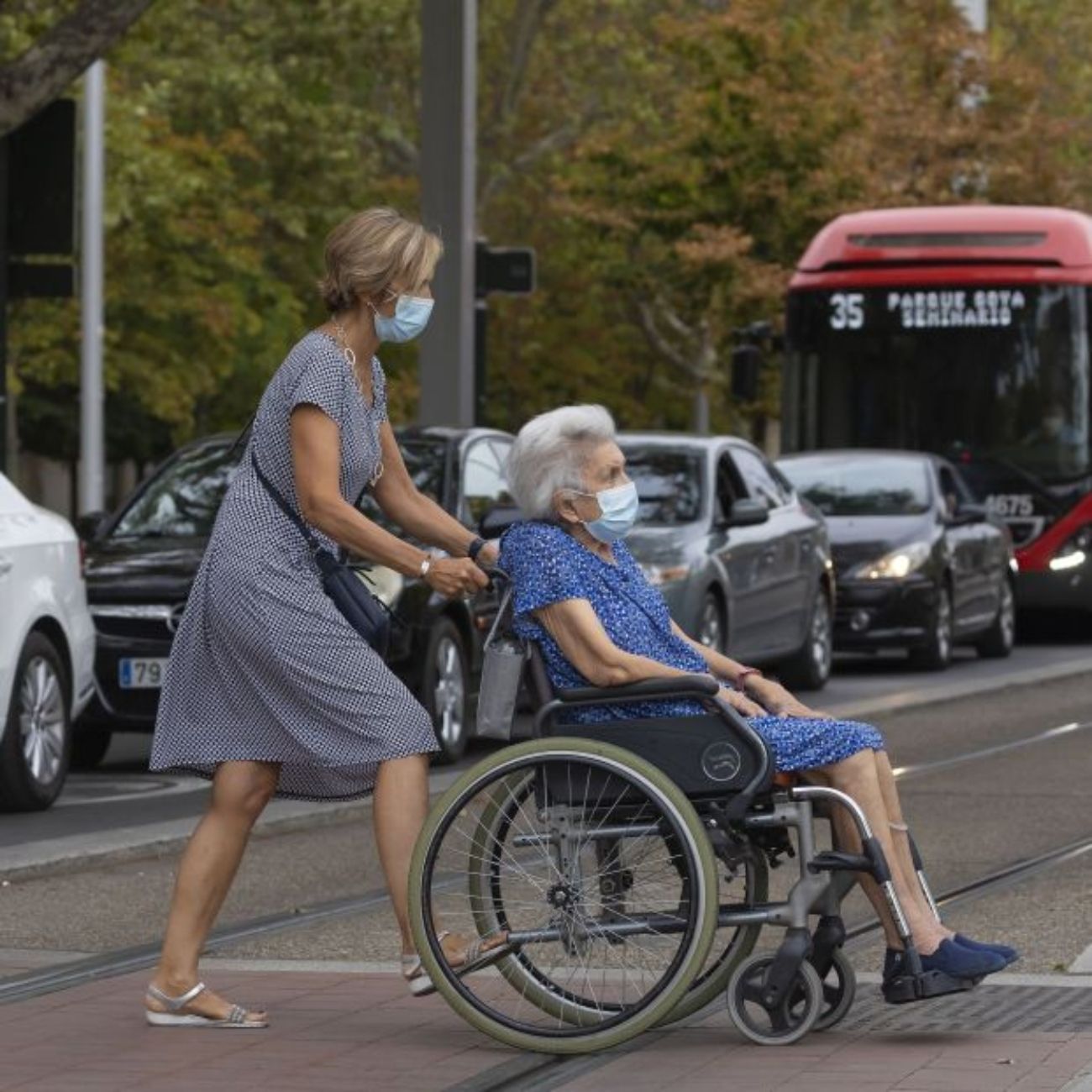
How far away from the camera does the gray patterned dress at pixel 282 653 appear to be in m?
7.51

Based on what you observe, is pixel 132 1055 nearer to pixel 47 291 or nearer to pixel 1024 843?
pixel 1024 843

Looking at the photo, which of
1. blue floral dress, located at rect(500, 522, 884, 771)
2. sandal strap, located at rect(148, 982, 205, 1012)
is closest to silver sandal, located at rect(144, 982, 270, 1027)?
sandal strap, located at rect(148, 982, 205, 1012)

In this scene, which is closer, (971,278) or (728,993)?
(728,993)

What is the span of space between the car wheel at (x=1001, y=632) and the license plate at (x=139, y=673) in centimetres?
1061

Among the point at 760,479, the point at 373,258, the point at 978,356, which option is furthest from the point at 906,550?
the point at 373,258

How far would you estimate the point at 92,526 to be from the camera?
1616 cm

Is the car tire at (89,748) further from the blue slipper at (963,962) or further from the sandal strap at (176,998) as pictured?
the blue slipper at (963,962)

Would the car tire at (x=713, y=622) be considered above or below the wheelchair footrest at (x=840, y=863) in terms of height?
below

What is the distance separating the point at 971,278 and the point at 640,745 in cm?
1892

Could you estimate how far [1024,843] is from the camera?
11.8 m

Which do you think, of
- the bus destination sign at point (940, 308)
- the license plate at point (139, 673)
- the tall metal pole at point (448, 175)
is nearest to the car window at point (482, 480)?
the license plate at point (139, 673)

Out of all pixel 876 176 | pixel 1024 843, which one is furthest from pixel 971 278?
pixel 876 176

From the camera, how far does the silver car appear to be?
59.6ft

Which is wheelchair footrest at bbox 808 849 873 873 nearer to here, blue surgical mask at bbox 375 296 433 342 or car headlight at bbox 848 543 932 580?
blue surgical mask at bbox 375 296 433 342
